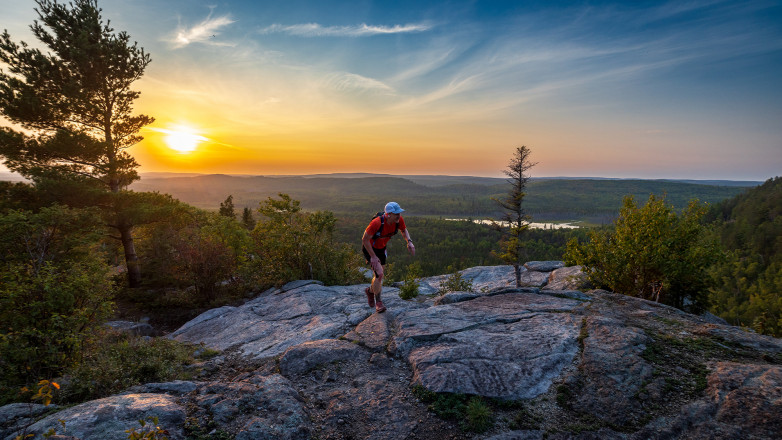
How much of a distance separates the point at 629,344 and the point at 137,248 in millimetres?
26034

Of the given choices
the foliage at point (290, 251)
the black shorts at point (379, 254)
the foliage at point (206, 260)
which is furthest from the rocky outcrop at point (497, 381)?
the foliage at point (206, 260)

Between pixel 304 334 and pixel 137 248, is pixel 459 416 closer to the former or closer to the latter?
pixel 304 334

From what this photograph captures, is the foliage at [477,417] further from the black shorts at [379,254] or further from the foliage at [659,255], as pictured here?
the foliage at [659,255]

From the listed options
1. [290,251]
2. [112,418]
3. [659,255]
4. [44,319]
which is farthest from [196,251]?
[659,255]

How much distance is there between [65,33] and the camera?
16500 mm

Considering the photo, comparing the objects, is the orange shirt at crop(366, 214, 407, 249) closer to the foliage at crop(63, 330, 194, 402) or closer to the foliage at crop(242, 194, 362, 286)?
the foliage at crop(63, 330, 194, 402)

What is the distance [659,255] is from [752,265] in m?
108

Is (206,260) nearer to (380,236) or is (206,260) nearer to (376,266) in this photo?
(376,266)

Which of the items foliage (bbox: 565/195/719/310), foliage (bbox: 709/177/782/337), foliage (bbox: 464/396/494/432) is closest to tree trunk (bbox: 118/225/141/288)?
foliage (bbox: 464/396/494/432)

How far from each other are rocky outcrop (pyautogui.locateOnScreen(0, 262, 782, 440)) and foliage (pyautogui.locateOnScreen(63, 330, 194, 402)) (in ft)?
1.77

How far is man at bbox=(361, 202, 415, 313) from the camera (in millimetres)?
7496

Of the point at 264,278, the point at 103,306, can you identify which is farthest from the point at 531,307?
the point at 264,278

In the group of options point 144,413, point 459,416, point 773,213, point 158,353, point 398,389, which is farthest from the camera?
point 773,213

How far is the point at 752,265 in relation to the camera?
7831 cm
